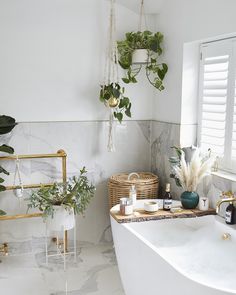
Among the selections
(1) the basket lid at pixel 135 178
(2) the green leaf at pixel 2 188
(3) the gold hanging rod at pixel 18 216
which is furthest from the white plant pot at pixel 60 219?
(1) the basket lid at pixel 135 178

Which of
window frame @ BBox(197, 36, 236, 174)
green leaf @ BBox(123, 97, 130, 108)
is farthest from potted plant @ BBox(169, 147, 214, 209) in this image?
green leaf @ BBox(123, 97, 130, 108)

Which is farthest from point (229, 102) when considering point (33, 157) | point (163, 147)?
point (33, 157)

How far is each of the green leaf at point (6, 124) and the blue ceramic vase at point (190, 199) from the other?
1.44 metres

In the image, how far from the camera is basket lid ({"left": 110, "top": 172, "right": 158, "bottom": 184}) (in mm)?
3283

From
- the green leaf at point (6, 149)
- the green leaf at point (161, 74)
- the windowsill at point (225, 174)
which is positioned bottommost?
the windowsill at point (225, 174)

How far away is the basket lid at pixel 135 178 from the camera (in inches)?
129

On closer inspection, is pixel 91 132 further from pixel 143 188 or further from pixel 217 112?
pixel 217 112

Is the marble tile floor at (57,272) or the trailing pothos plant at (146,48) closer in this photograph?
the marble tile floor at (57,272)

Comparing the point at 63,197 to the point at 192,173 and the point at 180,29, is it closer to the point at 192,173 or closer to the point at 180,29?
the point at 192,173

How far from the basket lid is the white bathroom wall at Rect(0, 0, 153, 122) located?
0.56 meters

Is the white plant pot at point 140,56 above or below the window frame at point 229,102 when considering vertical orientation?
above

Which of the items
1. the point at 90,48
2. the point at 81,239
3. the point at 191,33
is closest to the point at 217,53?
the point at 191,33

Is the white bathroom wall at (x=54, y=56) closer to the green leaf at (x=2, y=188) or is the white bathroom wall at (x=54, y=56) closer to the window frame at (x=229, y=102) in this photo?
the green leaf at (x=2, y=188)

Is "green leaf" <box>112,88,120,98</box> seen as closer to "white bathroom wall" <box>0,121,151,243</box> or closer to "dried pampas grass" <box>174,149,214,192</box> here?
"white bathroom wall" <box>0,121,151,243</box>
